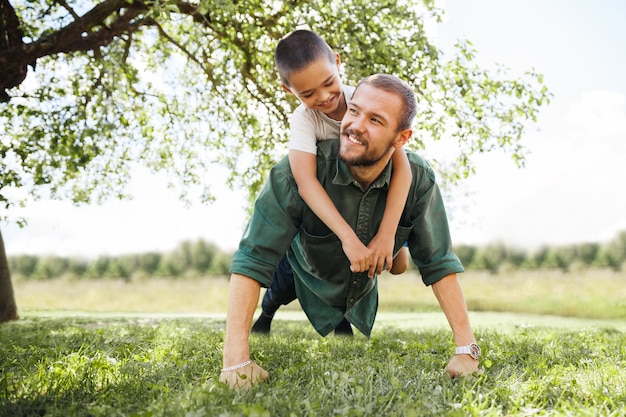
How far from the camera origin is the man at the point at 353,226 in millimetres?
3137

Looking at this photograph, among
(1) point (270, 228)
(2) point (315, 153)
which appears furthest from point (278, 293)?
(2) point (315, 153)

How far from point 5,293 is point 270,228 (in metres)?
9.58

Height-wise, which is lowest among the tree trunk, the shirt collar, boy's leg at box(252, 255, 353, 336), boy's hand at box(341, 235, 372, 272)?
the tree trunk

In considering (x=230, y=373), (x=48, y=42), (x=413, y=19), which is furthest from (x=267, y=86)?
(x=230, y=373)

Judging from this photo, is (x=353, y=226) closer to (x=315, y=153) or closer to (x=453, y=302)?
(x=315, y=153)

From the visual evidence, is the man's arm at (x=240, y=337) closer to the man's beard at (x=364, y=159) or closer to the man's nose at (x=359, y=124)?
the man's beard at (x=364, y=159)

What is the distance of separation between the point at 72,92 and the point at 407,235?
31.2 feet

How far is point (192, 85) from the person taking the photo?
1199 cm

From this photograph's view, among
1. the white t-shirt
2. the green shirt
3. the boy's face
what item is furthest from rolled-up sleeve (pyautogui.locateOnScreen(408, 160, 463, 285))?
the boy's face

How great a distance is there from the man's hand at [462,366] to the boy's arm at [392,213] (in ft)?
2.22

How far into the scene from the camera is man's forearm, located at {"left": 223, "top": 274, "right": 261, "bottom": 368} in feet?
9.62

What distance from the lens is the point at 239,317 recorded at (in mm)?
3051

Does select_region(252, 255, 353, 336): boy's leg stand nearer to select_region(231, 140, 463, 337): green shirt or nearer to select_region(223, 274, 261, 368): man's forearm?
select_region(231, 140, 463, 337): green shirt

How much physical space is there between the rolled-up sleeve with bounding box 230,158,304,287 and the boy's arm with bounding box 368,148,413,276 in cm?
52
